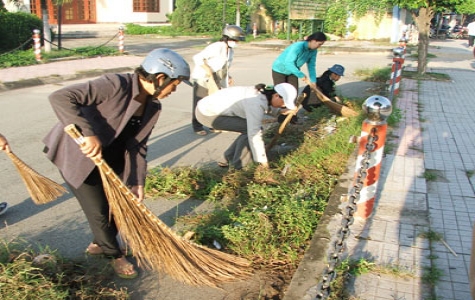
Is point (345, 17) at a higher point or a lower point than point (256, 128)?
higher

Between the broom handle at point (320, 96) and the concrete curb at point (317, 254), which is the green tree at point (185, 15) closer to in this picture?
the broom handle at point (320, 96)

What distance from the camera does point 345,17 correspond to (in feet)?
96.7

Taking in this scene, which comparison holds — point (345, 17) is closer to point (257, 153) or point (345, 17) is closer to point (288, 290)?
point (257, 153)

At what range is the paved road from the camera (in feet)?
10.8

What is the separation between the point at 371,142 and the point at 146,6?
3203 cm

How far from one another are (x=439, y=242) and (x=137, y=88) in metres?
2.63

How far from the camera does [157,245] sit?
298 centimetres

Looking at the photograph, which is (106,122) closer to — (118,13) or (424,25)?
(424,25)

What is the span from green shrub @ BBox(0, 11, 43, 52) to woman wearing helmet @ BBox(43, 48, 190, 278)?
1453cm

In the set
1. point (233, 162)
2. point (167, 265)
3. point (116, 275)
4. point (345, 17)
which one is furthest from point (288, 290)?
point (345, 17)

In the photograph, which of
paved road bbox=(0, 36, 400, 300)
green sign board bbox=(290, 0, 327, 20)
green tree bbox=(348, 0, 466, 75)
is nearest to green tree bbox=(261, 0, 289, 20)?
green sign board bbox=(290, 0, 327, 20)

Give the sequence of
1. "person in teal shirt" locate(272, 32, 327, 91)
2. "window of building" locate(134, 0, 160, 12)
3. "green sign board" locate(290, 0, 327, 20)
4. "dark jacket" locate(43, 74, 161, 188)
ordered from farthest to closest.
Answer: "window of building" locate(134, 0, 160, 12)
"green sign board" locate(290, 0, 327, 20)
"person in teal shirt" locate(272, 32, 327, 91)
"dark jacket" locate(43, 74, 161, 188)

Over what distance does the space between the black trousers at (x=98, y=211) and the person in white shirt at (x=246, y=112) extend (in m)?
2.03

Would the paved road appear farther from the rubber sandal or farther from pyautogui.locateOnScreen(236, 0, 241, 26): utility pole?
pyautogui.locateOnScreen(236, 0, 241, 26): utility pole
